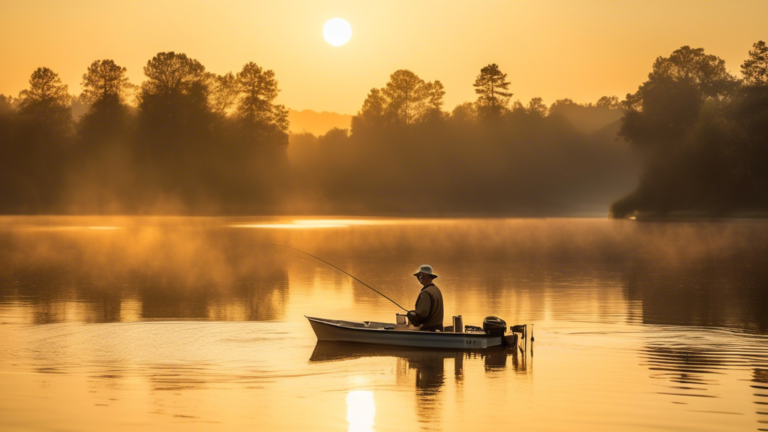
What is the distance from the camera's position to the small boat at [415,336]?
20.5 m

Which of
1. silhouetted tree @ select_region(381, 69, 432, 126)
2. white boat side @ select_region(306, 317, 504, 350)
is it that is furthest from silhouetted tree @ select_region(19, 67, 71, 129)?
white boat side @ select_region(306, 317, 504, 350)

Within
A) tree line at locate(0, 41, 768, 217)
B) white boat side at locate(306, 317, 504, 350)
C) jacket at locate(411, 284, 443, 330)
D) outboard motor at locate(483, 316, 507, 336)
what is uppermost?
tree line at locate(0, 41, 768, 217)

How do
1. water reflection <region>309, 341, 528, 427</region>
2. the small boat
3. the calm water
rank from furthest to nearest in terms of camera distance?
the small boat, water reflection <region>309, 341, 528, 427</region>, the calm water

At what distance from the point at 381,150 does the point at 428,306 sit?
124898 millimetres

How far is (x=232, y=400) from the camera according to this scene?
15.8 meters

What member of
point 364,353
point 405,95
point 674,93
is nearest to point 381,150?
point 405,95

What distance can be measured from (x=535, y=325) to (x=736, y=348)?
5686 mm

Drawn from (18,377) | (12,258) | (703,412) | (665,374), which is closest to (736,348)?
(665,374)

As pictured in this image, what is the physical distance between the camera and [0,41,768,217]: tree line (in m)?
105

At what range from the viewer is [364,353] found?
21047 millimetres

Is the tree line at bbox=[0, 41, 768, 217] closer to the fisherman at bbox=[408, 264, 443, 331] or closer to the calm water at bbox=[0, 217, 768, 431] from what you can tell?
the calm water at bbox=[0, 217, 768, 431]

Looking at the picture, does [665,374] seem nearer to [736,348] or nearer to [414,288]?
[736,348]

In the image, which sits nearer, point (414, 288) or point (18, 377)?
point (18, 377)

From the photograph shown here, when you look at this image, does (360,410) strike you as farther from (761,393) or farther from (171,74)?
(171,74)
